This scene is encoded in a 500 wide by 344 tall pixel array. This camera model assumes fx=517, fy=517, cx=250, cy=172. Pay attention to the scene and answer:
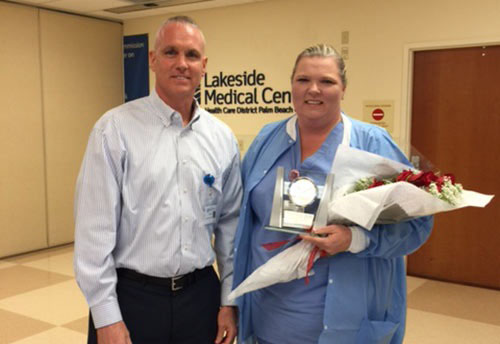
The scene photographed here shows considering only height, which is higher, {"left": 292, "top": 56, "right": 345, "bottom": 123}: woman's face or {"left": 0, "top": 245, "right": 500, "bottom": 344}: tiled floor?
{"left": 292, "top": 56, "right": 345, "bottom": 123}: woman's face

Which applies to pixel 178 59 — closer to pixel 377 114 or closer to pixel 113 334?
pixel 113 334

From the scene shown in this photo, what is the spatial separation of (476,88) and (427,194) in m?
3.65

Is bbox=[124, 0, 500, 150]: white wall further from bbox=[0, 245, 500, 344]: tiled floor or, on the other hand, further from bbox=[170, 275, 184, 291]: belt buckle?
bbox=[170, 275, 184, 291]: belt buckle

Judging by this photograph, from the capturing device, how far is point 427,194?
1632mm

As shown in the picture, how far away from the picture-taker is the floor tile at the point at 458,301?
14.0 ft

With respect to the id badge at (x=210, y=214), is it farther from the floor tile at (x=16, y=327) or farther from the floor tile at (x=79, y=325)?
the floor tile at (x=16, y=327)

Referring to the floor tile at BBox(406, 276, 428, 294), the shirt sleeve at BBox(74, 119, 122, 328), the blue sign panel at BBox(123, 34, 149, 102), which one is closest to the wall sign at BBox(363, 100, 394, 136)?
the floor tile at BBox(406, 276, 428, 294)

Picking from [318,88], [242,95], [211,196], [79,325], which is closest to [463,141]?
[242,95]

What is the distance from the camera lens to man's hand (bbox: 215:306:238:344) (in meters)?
2.04

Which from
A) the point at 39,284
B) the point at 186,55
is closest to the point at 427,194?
the point at 186,55

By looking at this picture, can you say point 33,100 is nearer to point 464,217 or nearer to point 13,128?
point 13,128

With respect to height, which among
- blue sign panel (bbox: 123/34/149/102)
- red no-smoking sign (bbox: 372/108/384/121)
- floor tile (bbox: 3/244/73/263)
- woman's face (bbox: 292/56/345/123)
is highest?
blue sign panel (bbox: 123/34/149/102)

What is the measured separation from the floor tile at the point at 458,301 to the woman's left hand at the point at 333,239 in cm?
299

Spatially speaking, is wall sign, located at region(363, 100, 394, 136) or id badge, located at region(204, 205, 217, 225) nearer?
id badge, located at region(204, 205, 217, 225)
